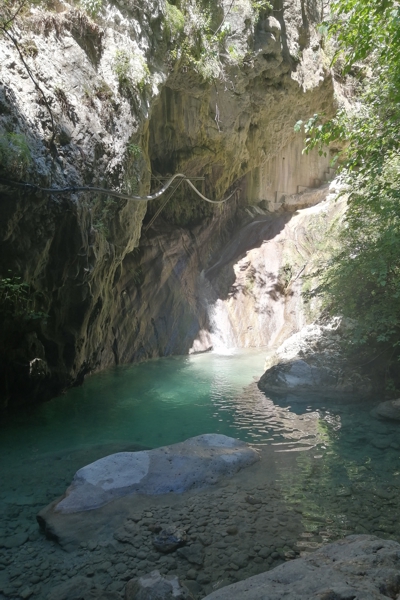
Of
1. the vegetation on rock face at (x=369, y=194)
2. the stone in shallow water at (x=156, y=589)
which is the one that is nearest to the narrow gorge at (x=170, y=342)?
the stone in shallow water at (x=156, y=589)

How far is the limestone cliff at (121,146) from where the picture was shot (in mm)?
6934

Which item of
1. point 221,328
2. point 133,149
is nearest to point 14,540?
point 133,149

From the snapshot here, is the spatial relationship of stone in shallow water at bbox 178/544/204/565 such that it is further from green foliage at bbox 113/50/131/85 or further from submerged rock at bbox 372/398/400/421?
green foliage at bbox 113/50/131/85

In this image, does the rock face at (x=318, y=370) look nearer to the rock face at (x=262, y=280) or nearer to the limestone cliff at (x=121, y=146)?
the limestone cliff at (x=121, y=146)

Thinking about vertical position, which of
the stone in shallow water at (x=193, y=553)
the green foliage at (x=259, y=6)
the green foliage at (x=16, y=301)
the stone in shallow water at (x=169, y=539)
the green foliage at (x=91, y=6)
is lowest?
the stone in shallow water at (x=193, y=553)

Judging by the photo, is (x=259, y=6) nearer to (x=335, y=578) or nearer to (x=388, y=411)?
(x=388, y=411)

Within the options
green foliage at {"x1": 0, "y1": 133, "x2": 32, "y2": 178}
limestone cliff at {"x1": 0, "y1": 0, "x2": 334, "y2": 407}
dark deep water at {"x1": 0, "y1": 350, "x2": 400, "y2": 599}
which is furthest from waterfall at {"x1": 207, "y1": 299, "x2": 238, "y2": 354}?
green foliage at {"x1": 0, "y1": 133, "x2": 32, "y2": 178}

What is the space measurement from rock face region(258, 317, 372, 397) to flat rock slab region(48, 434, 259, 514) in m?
3.58

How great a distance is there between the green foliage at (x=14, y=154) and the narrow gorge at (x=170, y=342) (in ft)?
0.08

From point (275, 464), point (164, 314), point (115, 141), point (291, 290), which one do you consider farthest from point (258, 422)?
point (291, 290)

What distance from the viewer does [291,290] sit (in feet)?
52.4

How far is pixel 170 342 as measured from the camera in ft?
45.3

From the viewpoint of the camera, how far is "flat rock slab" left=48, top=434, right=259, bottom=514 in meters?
4.38

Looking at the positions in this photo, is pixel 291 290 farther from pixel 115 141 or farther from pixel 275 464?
pixel 275 464
